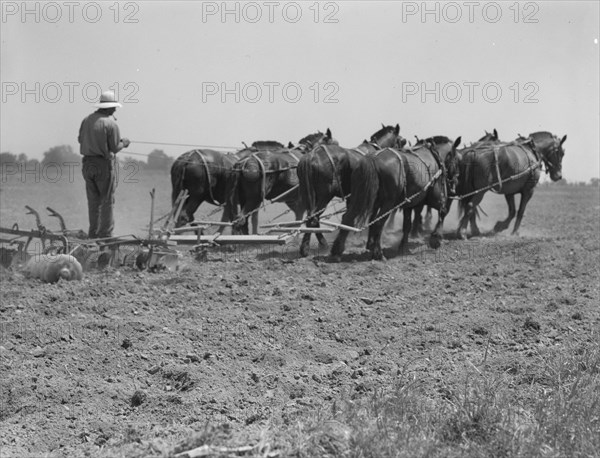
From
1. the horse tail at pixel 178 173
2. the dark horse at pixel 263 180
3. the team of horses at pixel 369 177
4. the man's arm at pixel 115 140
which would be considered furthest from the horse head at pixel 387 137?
the man's arm at pixel 115 140

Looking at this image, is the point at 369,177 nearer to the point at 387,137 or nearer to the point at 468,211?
the point at 387,137

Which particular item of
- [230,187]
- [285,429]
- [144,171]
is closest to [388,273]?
[230,187]

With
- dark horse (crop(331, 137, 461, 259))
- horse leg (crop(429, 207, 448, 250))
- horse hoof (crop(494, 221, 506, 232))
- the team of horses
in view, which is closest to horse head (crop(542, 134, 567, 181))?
the team of horses

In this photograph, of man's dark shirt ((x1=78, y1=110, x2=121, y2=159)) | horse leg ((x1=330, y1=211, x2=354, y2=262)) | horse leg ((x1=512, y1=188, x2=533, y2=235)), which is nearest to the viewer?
man's dark shirt ((x1=78, y1=110, x2=121, y2=159))

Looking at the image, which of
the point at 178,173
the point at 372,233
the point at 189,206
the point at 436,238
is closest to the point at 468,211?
the point at 436,238

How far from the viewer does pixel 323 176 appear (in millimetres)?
12039

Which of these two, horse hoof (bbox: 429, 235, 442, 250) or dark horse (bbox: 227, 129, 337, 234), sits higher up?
dark horse (bbox: 227, 129, 337, 234)

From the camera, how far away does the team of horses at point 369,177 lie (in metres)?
12.0

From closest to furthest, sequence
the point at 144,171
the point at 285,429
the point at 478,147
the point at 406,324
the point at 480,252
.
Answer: the point at 285,429
the point at 406,324
the point at 480,252
the point at 478,147
the point at 144,171

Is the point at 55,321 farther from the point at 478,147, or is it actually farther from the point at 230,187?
the point at 478,147

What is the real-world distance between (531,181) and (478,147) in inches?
54.1

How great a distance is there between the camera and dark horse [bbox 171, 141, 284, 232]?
43.0 ft

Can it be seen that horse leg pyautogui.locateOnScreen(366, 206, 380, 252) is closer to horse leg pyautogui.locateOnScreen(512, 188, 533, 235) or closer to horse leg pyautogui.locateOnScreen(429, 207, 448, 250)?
horse leg pyautogui.locateOnScreen(429, 207, 448, 250)

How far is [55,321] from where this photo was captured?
23.5 feet
